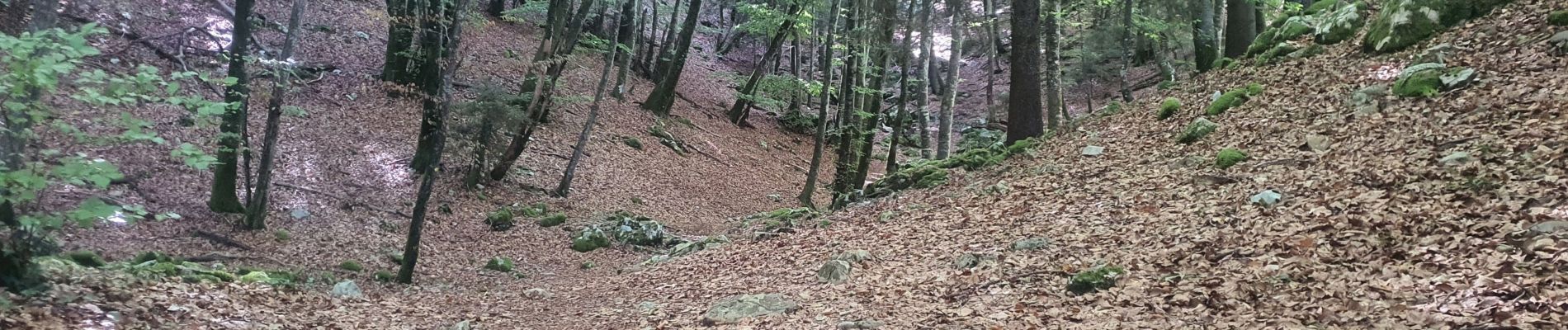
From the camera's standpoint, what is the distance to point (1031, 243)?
24.4 ft

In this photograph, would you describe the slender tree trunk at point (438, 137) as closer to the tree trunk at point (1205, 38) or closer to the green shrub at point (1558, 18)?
the green shrub at point (1558, 18)

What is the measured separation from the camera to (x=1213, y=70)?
12391mm

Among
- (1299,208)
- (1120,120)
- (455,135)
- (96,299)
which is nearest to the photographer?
(96,299)

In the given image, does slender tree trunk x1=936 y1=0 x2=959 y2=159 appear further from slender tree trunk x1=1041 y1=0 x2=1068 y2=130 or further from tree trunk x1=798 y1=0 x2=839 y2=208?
tree trunk x1=798 y1=0 x2=839 y2=208

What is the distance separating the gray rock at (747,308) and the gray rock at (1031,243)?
221cm

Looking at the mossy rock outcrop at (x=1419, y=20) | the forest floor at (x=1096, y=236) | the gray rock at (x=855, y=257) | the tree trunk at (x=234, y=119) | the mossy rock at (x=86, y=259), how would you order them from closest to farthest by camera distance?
the forest floor at (x=1096, y=236) < the mossy rock at (x=86, y=259) < the gray rock at (x=855, y=257) < the mossy rock outcrop at (x=1419, y=20) < the tree trunk at (x=234, y=119)

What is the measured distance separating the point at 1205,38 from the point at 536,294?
12.1 metres

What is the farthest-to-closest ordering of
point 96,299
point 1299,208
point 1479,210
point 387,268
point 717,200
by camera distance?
point 717,200 → point 387,268 → point 1299,208 → point 96,299 → point 1479,210

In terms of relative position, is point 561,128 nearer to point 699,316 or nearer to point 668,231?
point 668,231

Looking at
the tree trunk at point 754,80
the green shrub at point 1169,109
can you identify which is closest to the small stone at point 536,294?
the green shrub at point 1169,109

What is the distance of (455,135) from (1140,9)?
48.7 ft

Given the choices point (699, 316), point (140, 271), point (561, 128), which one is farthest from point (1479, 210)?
point (561, 128)

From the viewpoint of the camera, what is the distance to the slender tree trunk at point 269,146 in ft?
33.0

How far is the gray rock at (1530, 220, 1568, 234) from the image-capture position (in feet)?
14.9
